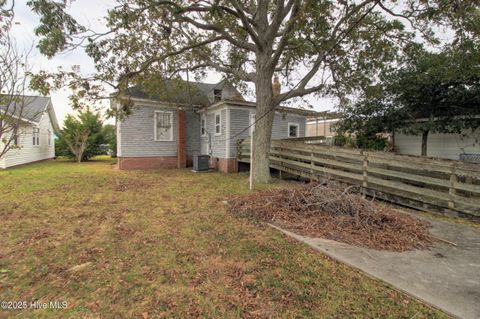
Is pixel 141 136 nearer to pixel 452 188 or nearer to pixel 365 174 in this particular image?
pixel 365 174

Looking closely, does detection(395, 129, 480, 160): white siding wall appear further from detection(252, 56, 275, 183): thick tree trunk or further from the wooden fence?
detection(252, 56, 275, 183): thick tree trunk

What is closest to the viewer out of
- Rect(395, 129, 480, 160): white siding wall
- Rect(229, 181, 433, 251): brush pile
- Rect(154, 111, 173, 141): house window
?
Rect(229, 181, 433, 251): brush pile

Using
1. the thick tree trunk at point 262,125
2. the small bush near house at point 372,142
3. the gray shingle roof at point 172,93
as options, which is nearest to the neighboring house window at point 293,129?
the small bush near house at point 372,142

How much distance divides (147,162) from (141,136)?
1.37 metres

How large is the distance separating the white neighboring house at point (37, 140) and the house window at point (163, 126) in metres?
5.64

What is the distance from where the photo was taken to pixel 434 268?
296 centimetres

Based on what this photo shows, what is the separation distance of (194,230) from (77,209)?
3.19 m

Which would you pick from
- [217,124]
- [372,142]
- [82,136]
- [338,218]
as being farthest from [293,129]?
[82,136]

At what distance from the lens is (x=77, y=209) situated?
5.52 metres

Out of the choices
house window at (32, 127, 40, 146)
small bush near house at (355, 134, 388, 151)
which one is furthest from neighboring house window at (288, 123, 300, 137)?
house window at (32, 127, 40, 146)

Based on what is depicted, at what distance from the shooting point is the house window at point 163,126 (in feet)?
42.3

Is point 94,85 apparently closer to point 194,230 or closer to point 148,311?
point 194,230

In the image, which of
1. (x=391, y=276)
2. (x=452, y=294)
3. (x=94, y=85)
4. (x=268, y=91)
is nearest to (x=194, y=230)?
(x=391, y=276)

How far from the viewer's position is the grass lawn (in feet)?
7.41
